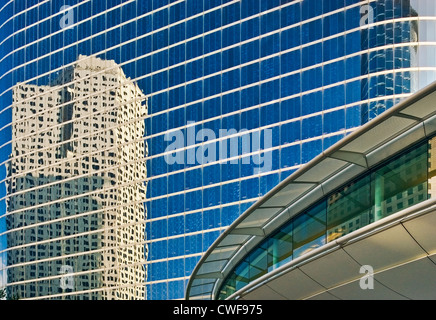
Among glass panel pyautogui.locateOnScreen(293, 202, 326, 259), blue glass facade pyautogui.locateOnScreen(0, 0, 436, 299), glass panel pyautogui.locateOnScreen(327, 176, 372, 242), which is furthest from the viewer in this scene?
blue glass facade pyautogui.locateOnScreen(0, 0, 436, 299)

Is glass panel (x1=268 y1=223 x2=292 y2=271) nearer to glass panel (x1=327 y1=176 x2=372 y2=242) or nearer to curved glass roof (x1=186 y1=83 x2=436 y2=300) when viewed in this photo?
curved glass roof (x1=186 y1=83 x2=436 y2=300)

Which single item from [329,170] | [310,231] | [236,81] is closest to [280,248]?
[310,231]

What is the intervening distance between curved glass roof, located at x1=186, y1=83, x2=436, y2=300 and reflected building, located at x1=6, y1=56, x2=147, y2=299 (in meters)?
73.1

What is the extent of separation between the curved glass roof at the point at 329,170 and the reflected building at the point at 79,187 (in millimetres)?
73112

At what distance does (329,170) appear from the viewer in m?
13.0

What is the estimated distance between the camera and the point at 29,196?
104m

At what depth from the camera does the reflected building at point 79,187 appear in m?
92.6

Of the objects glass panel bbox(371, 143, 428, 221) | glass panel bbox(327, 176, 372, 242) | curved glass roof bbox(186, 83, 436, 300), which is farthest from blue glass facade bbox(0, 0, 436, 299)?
glass panel bbox(371, 143, 428, 221)

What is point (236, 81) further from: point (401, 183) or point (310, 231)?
point (401, 183)

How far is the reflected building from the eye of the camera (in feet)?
304

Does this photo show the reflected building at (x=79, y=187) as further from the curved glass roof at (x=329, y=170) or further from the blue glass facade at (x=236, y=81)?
the curved glass roof at (x=329, y=170)

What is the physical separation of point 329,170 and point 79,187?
87491mm

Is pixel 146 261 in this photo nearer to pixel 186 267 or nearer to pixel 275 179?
pixel 186 267

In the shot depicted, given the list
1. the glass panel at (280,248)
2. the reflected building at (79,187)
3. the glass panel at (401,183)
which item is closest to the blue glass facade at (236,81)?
the reflected building at (79,187)
